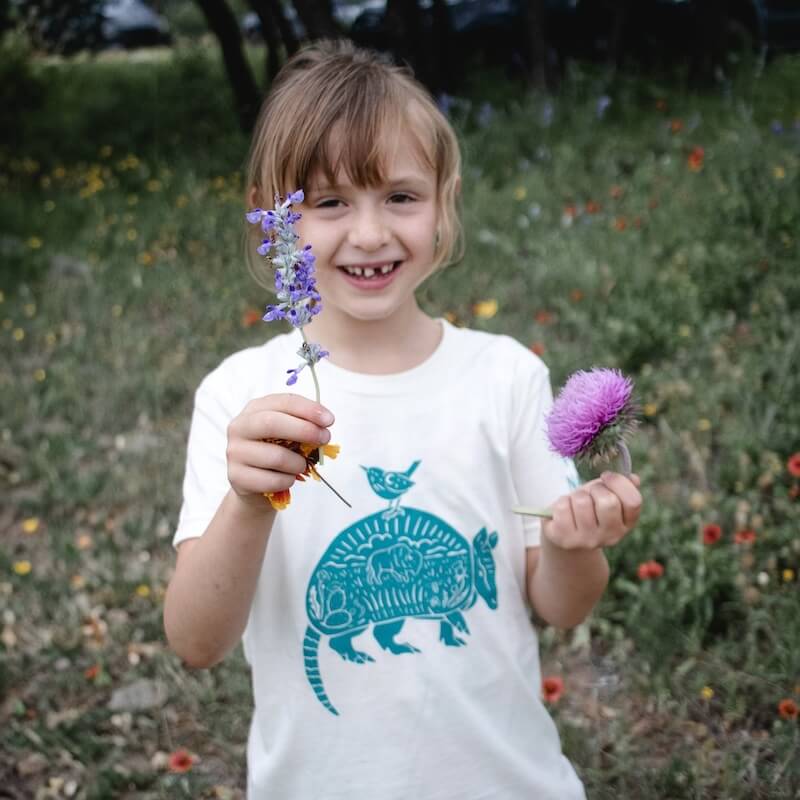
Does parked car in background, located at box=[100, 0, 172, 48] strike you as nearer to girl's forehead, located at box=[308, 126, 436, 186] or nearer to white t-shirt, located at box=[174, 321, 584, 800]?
girl's forehead, located at box=[308, 126, 436, 186]

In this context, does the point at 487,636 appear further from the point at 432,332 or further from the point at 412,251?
the point at 412,251

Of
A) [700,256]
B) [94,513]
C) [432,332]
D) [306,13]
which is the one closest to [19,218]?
[306,13]

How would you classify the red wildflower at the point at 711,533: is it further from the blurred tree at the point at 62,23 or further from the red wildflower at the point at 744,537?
the blurred tree at the point at 62,23

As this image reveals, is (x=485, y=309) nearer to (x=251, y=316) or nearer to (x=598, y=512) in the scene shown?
(x=251, y=316)

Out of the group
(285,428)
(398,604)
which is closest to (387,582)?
(398,604)

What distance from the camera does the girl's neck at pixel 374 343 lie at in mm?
1662

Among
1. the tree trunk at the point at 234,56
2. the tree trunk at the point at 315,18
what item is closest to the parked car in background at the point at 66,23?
the tree trunk at the point at 234,56

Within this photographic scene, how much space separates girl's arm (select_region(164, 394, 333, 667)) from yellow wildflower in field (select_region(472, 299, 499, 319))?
6.93 ft

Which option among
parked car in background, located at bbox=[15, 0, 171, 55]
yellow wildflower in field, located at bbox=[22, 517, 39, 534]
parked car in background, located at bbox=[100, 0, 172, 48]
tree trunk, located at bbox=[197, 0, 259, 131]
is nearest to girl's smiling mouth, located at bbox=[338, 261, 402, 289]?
yellow wildflower in field, located at bbox=[22, 517, 39, 534]

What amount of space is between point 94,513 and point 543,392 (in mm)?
2333

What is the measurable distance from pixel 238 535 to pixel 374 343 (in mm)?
488

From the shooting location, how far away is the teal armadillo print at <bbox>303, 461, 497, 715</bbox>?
1535 millimetres

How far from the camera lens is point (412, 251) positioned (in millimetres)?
1605

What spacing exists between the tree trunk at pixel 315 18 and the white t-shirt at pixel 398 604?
5.41 metres
